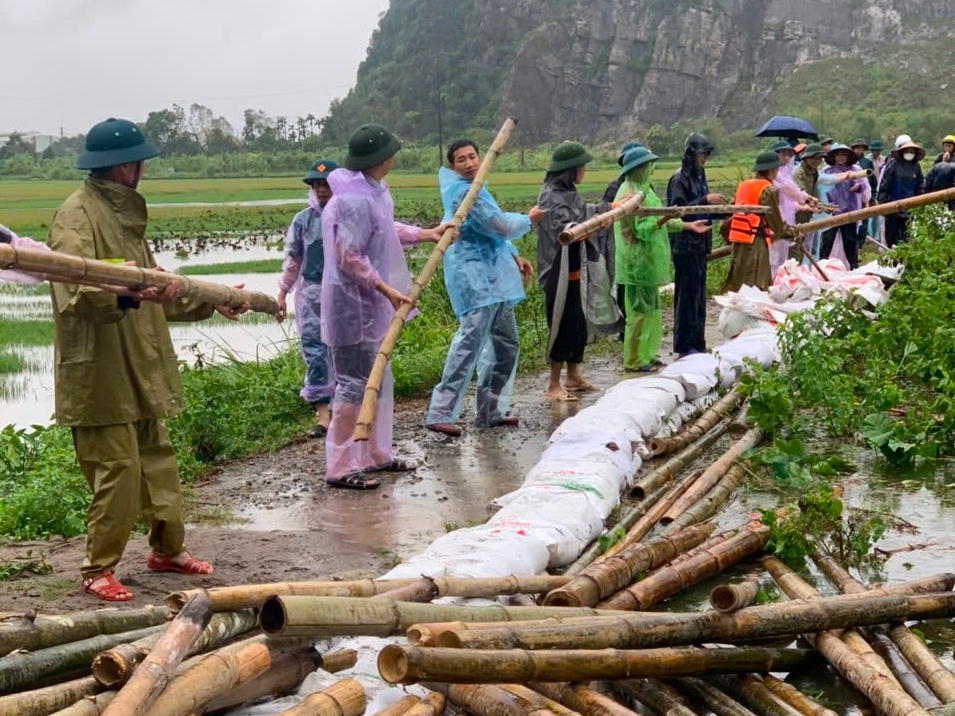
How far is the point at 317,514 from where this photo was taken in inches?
247

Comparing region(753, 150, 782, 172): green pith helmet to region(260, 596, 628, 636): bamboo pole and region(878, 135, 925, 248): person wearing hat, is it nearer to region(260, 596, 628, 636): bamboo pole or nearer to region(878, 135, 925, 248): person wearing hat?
region(878, 135, 925, 248): person wearing hat

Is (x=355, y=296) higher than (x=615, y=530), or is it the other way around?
(x=355, y=296)

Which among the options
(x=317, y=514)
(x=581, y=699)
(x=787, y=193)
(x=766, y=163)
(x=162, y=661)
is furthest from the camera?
(x=787, y=193)

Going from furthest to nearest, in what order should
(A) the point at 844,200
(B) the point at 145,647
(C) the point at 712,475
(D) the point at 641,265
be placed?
1. (A) the point at 844,200
2. (D) the point at 641,265
3. (C) the point at 712,475
4. (B) the point at 145,647

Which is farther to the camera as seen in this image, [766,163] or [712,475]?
[766,163]

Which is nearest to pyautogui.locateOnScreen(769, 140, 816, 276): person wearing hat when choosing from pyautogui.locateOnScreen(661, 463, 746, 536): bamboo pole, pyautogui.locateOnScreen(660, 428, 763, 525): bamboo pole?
pyautogui.locateOnScreen(660, 428, 763, 525): bamboo pole

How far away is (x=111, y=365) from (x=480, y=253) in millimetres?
3316

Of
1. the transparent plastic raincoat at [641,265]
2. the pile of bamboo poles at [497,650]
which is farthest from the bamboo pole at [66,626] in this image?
the transparent plastic raincoat at [641,265]

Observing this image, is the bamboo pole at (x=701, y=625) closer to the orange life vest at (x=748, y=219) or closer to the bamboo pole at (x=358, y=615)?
the bamboo pole at (x=358, y=615)

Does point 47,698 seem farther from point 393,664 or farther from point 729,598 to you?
point 729,598

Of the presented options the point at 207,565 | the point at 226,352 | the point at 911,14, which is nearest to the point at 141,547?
the point at 207,565

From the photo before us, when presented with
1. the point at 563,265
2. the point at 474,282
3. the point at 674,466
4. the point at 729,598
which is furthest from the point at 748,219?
the point at 729,598

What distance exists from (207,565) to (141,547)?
0.69 m

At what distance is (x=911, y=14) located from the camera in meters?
70.5
